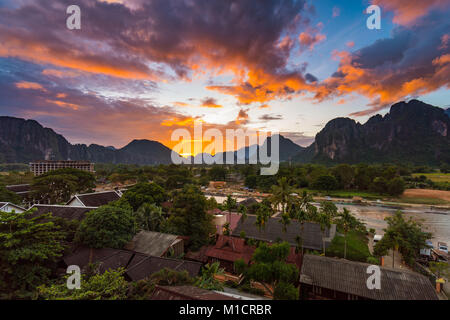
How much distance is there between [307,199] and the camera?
955 inches

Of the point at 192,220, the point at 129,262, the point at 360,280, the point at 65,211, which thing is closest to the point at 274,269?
the point at 360,280

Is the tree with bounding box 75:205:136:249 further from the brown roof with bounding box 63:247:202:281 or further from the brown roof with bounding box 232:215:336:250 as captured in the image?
the brown roof with bounding box 232:215:336:250

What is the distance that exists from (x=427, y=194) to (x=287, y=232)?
5887 centimetres

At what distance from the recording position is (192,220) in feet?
72.2

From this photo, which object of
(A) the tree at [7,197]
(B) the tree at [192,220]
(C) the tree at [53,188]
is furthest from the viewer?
(C) the tree at [53,188]

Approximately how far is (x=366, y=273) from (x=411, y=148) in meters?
169

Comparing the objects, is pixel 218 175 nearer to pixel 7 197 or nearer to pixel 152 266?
pixel 7 197

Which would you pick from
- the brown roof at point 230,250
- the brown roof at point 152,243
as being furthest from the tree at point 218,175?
the brown roof at point 152,243

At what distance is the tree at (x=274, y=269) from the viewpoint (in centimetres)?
1190

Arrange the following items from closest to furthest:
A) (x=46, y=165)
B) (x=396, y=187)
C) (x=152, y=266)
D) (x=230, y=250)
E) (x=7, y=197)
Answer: (x=152, y=266), (x=230, y=250), (x=7, y=197), (x=396, y=187), (x=46, y=165)

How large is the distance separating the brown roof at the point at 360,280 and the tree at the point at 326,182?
6054 cm

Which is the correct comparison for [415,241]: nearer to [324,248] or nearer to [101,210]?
[324,248]

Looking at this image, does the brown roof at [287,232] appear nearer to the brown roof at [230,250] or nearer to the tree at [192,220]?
the brown roof at [230,250]
